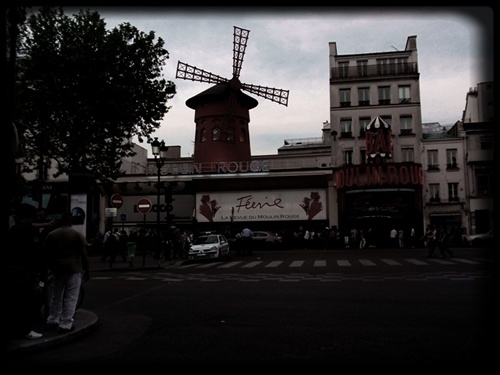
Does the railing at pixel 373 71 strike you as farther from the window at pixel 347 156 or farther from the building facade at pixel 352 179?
the window at pixel 347 156

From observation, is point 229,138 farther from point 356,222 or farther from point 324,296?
point 324,296

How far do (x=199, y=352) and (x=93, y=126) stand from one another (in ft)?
67.7

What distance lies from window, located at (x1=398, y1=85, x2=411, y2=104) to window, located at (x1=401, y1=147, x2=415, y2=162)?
146 inches

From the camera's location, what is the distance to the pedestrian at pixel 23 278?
6312 millimetres

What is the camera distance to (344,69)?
41.8 m

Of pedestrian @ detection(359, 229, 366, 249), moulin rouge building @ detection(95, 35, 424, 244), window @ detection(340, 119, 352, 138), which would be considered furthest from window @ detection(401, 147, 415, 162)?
pedestrian @ detection(359, 229, 366, 249)

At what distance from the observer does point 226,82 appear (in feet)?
148

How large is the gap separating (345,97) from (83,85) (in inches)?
932

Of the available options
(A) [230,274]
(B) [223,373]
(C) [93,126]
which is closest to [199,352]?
(B) [223,373]

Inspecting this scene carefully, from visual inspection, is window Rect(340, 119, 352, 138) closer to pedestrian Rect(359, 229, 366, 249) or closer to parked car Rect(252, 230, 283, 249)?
pedestrian Rect(359, 229, 366, 249)

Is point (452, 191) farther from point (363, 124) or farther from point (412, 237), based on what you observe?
point (363, 124)

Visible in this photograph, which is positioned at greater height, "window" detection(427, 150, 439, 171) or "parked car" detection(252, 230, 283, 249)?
"window" detection(427, 150, 439, 171)

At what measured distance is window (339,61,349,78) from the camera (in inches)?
1642

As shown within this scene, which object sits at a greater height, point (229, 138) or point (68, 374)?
point (229, 138)
